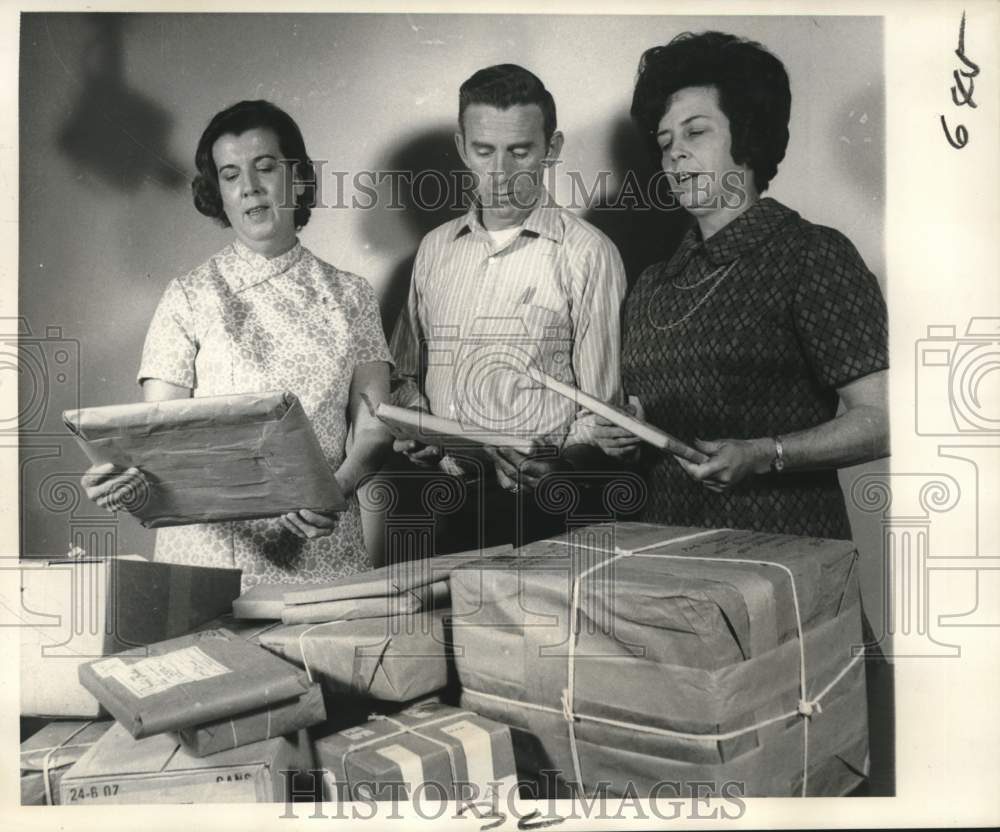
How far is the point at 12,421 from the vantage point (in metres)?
1.64

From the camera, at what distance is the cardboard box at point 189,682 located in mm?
1144

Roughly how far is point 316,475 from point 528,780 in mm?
562

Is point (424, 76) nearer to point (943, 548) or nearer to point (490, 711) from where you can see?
point (490, 711)

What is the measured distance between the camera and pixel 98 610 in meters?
1.38

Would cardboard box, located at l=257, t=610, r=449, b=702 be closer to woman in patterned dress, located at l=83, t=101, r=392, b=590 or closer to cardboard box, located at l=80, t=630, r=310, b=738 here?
cardboard box, located at l=80, t=630, r=310, b=738

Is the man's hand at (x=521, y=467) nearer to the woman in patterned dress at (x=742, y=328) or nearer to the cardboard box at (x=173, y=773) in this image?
the woman in patterned dress at (x=742, y=328)

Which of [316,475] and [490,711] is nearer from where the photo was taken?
[490,711]

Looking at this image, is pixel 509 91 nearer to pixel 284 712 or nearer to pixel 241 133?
pixel 241 133

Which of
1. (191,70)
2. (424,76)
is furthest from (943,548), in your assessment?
(191,70)

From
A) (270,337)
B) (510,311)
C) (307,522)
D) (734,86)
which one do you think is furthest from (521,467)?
(734,86)

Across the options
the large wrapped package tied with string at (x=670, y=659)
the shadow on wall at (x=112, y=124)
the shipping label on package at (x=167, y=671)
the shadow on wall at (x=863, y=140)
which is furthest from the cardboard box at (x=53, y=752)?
the shadow on wall at (x=863, y=140)

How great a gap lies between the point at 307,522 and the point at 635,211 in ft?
2.58

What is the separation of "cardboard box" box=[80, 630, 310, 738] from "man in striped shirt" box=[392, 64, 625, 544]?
0.48 m

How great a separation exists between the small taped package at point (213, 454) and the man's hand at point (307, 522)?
0.12 feet
